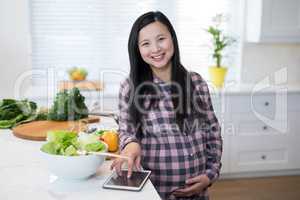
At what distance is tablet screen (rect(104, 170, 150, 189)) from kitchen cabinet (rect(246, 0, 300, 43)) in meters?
2.37

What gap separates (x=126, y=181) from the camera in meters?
1.15

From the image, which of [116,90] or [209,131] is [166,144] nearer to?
[209,131]

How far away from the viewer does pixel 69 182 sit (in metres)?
1.16

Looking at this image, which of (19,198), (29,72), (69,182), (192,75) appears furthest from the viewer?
(29,72)

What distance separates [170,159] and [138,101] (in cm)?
28

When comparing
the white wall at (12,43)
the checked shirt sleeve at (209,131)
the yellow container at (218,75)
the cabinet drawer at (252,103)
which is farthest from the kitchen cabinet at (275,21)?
the white wall at (12,43)

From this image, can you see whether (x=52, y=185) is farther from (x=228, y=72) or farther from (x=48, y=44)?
(x=228, y=72)

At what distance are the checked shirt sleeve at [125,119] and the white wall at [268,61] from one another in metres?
2.18

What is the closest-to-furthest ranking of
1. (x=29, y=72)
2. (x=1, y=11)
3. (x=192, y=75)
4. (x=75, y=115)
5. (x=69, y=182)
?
(x=69, y=182), (x=192, y=75), (x=75, y=115), (x=1, y=11), (x=29, y=72)

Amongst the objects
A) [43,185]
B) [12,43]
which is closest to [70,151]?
[43,185]

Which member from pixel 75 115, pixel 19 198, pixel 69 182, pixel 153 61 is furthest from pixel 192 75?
pixel 19 198

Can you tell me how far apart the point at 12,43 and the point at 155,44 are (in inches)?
75.6

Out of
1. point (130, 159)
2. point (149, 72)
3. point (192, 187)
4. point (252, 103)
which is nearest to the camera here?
point (130, 159)

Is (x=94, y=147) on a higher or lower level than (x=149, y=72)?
lower
